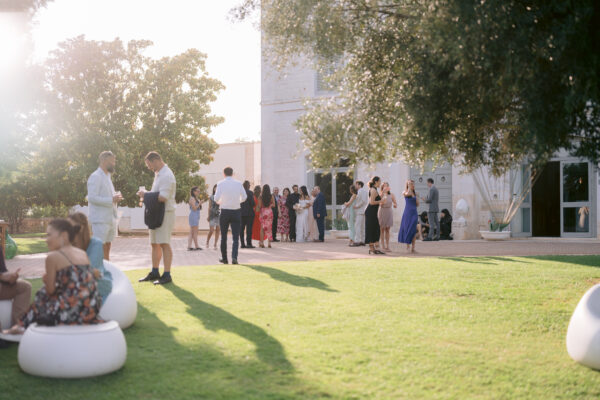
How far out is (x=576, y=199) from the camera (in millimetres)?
20109

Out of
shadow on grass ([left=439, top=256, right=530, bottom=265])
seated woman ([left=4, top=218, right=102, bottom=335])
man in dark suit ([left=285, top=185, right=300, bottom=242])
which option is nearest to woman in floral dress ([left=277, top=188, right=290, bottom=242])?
man in dark suit ([left=285, top=185, right=300, bottom=242])

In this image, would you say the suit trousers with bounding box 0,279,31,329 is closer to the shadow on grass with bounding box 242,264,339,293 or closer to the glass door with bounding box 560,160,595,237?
the shadow on grass with bounding box 242,264,339,293

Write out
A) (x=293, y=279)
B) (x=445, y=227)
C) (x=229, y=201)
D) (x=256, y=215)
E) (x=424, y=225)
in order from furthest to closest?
(x=445, y=227) → (x=424, y=225) → (x=256, y=215) → (x=229, y=201) → (x=293, y=279)

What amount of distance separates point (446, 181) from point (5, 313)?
65.0ft

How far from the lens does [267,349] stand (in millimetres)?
5184

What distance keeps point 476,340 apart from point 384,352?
1098 mm

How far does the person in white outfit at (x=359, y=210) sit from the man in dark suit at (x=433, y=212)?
9.65 ft

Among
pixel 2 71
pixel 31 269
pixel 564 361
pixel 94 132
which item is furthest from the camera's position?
pixel 94 132

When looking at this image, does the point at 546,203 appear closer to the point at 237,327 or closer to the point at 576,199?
the point at 576,199

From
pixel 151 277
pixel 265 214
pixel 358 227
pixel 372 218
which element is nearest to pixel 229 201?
pixel 151 277

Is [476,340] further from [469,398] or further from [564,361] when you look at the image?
[469,398]

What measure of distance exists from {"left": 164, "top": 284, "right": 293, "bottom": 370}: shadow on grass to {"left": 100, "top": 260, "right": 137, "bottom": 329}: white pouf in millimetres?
794

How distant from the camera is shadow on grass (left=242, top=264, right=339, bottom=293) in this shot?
8.85m

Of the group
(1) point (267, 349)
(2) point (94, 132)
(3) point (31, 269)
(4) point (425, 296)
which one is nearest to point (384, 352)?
(1) point (267, 349)
